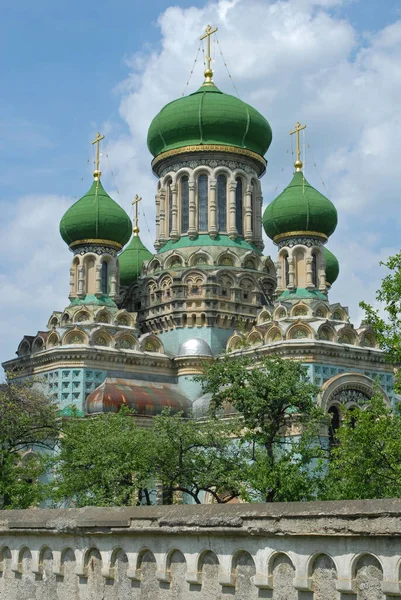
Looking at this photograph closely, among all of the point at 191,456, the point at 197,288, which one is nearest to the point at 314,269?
the point at 197,288

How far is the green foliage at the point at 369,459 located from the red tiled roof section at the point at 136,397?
1164cm

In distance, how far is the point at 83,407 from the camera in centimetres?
3084

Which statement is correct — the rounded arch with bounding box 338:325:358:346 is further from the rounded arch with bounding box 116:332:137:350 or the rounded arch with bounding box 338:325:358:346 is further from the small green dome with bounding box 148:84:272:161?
the small green dome with bounding box 148:84:272:161

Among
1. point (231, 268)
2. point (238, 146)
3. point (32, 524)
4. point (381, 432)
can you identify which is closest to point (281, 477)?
point (381, 432)

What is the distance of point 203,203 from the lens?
3669cm

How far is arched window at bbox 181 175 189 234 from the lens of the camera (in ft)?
121

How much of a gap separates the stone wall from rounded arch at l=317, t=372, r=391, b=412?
60.1 ft

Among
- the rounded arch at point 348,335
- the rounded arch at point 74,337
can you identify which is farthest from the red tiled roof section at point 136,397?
the rounded arch at point 348,335

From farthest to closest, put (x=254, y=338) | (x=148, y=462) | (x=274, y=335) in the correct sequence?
(x=254, y=338)
(x=274, y=335)
(x=148, y=462)

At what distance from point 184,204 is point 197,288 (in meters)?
3.77

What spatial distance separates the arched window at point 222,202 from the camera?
3659 cm

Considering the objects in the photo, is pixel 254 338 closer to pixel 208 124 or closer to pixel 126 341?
pixel 126 341

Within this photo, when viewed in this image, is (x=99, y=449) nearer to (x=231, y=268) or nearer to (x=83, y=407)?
(x=83, y=407)

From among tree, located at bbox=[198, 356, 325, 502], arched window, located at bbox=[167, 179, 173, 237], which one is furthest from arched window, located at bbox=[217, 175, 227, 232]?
tree, located at bbox=[198, 356, 325, 502]
